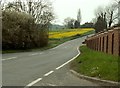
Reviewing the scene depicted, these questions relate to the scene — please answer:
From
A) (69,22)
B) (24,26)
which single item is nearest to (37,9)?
(24,26)

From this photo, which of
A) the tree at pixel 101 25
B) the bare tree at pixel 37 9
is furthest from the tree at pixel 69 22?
the bare tree at pixel 37 9

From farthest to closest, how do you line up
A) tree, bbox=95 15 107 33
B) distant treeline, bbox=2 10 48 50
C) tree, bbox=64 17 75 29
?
tree, bbox=64 17 75 29 → tree, bbox=95 15 107 33 → distant treeline, bbox=2 10 48 50

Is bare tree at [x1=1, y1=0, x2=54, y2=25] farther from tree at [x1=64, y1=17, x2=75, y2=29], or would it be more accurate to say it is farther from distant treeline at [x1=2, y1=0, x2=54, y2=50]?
tree at [x1=64, y1=17, x2=75, y2=29]

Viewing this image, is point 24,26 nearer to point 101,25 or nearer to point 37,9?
point 37,9

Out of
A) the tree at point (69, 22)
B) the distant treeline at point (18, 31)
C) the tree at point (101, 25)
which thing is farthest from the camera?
the tree at point (69, 22)

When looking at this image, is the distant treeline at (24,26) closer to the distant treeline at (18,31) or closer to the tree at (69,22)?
the distant treeline at (18,31)

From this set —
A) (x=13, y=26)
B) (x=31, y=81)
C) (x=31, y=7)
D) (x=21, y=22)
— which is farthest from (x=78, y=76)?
(x=31, y=7)

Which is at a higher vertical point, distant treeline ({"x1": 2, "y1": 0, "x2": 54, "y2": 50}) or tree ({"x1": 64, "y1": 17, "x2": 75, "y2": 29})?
distant treeline ({"x1": 2, "y1": 0, "x2": 54, "y2": 50})

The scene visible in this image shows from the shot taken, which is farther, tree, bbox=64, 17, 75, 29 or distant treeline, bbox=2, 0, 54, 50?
tree, bbox=64, 17, 75, 29

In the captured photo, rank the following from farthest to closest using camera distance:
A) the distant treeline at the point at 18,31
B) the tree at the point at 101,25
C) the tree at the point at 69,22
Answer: the tree at the point at 69,22, the tree at the point at 101,25, the distant treeline at the point at 18,31

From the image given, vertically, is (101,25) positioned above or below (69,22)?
above

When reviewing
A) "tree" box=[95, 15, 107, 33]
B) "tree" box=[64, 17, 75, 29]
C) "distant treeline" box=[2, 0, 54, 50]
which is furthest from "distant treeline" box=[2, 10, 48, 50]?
"tree" box=[64, 17, 75, 29]

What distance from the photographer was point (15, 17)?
157 ft

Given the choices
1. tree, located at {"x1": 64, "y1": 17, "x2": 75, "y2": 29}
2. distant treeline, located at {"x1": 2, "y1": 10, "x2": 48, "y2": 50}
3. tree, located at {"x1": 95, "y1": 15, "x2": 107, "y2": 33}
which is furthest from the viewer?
tree, located at {"x1": 64, "y1": 17, "x2": 75, "y2": 29}
